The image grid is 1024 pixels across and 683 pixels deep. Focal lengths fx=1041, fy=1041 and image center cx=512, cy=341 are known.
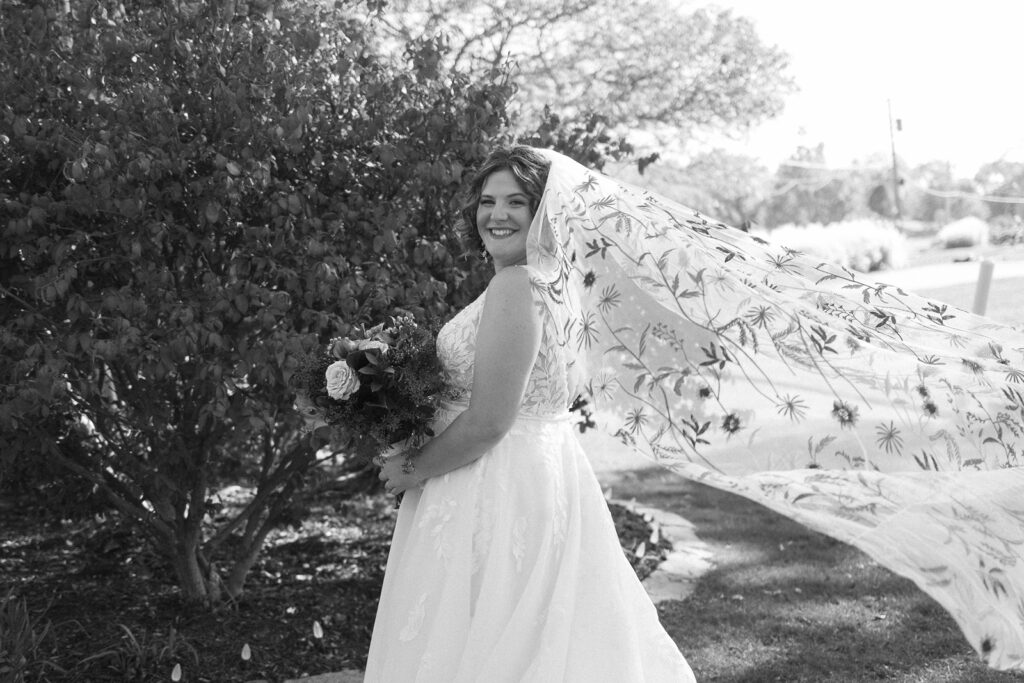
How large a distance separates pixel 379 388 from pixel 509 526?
1.77 feet

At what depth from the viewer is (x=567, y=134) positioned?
527cm

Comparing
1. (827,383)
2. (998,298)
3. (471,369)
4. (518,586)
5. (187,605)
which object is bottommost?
(998,298)

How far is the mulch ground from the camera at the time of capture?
14.0 feet

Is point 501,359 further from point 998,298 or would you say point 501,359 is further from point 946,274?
point 946,274

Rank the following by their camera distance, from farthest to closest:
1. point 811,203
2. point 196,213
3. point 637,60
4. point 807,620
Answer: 1. point 811,203
2. point 637,60
3. point 807,620
4. point 196,213

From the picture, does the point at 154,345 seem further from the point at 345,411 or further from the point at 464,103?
the point at 464,103

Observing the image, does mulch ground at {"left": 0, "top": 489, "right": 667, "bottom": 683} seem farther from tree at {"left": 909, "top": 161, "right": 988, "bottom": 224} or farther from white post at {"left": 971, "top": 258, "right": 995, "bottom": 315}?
tree at {"left": 909, "top": 161, "right": 988, "bottom": 224}

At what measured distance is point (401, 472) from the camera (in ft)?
10.2

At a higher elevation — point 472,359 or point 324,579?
point 472,359

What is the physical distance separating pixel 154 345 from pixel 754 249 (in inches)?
83.6

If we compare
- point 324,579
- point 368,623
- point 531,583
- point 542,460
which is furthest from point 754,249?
point 324,579

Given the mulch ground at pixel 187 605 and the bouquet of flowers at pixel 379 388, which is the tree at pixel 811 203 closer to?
the mulch ground at pixel 187 605

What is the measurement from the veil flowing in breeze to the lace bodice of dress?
0.08 meters

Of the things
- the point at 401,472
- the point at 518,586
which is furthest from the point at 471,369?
the point at 518,586
